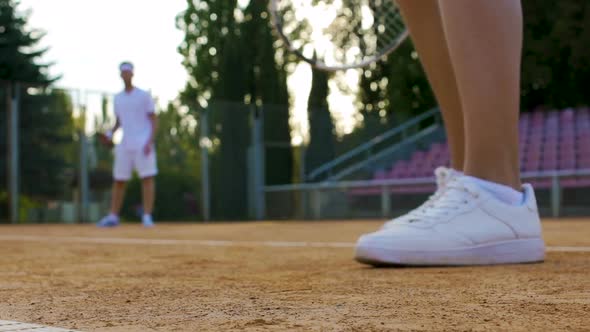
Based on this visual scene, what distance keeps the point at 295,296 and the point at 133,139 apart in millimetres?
5971

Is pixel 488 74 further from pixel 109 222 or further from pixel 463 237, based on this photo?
pixel 109 222

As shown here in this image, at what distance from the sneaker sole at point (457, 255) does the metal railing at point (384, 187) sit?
7795 mm

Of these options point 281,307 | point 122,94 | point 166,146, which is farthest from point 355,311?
point 166,146

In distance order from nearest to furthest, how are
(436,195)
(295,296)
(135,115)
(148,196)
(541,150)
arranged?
(295,296) < (436,195) < (148,196) < (135,115) < (541,150)

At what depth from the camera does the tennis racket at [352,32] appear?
3047 millimetres

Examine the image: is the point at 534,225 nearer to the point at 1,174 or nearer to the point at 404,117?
the point at 1,174

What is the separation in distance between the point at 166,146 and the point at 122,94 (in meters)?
4.77

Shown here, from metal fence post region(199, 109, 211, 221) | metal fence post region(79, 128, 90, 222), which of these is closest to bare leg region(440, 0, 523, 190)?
metal fence post region(79, 128, 90, 222)

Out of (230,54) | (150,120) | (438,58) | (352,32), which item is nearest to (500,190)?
(438,58)

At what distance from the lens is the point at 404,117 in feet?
45.2

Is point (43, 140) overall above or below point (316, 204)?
above

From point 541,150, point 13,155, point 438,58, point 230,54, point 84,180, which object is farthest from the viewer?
point 230,54

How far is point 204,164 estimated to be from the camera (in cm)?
1230

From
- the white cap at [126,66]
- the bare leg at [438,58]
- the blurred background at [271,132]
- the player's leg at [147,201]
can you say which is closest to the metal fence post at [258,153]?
the blurred background at [271,132]
